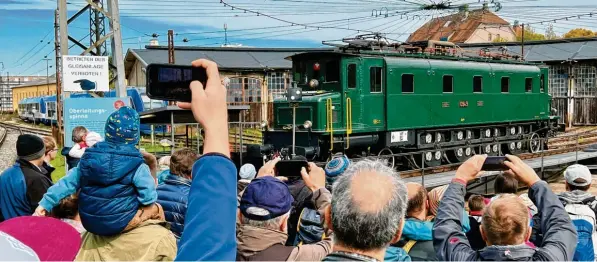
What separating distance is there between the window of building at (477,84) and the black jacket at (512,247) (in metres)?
16.6

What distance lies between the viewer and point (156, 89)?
2.53 meters

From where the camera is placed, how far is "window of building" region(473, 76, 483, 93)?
19.4 m

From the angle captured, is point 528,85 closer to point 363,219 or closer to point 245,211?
point 245,211

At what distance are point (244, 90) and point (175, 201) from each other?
3245 cm

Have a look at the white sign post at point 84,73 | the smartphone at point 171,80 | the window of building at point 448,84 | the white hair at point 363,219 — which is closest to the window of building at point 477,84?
the window of building at point 448,84

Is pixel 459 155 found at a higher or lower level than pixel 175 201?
lower

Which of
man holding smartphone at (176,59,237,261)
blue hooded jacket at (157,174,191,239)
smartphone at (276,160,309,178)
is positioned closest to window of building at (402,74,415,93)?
smartphone at (276,160,309,178)

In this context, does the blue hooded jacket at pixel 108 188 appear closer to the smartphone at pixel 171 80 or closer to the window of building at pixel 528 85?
the smartphone at pixel 171 80

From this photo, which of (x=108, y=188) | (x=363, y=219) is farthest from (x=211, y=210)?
(x=108, y=188)

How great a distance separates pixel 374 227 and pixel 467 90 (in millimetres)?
17606

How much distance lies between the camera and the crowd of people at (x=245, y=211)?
181 cm

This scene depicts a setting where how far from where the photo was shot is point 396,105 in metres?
16.5

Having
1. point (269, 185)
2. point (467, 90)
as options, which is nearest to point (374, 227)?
point (269, 185)

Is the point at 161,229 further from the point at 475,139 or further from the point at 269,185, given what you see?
the point at 475,139
